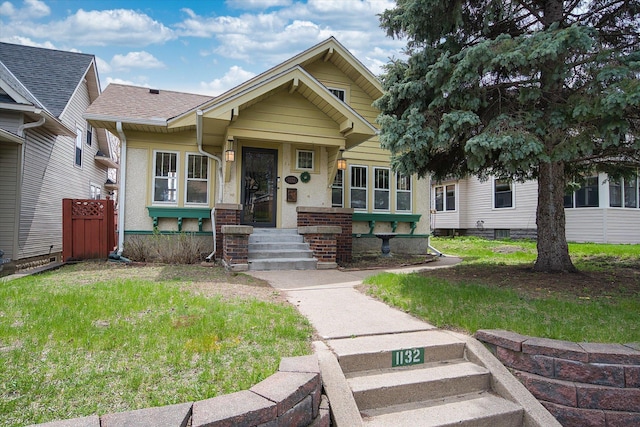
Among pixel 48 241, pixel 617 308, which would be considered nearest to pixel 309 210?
pixel 617 308

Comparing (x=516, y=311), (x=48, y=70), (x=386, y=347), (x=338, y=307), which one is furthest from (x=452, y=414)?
(x=48, y=70)

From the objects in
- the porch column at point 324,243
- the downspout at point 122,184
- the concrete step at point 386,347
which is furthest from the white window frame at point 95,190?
the concrete step at point 386,347

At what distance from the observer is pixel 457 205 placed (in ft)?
65.5

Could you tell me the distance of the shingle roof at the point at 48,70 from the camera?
1139 cm

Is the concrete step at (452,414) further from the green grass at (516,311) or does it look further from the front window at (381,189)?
the front window at (381,189)

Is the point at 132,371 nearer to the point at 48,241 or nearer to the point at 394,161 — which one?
the point at 394,161

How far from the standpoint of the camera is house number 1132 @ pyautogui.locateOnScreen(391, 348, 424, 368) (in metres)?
3.25

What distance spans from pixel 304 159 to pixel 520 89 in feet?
17.7

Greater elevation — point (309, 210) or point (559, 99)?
point (559, 99)

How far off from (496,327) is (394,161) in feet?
11.0

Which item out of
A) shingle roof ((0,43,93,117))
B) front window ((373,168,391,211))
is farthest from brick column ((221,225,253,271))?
shingle roof ((0,43,93,117))

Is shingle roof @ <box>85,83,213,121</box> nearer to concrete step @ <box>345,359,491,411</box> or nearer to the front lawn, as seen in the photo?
the front lawn

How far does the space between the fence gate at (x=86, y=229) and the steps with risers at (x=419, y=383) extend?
23.8 ft

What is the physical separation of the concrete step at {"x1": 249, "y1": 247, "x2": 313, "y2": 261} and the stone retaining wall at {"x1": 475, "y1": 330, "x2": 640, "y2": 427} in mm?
5287
